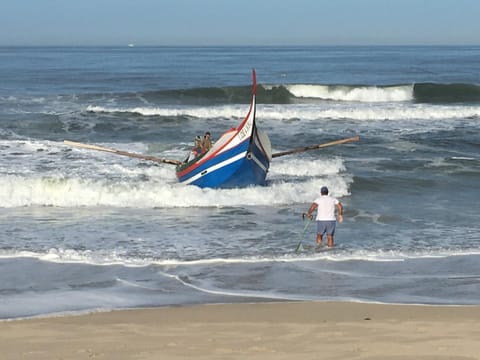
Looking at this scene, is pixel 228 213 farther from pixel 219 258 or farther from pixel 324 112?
pixel 324 112

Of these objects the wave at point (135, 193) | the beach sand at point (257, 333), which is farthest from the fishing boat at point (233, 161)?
the beach sand at point (257, 333)

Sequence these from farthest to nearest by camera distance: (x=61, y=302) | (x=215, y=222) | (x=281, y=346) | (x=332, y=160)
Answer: (x=332, y=160)
(x=215, y=222)
(x=61, y=302)
(x=281, y=346)

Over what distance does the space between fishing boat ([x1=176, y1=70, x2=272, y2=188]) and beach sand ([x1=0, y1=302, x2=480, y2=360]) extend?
8181 millimetres

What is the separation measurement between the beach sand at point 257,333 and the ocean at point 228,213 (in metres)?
0.53

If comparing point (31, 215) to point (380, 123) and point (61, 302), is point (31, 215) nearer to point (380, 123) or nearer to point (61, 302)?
point (61, 302)

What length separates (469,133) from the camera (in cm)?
2977

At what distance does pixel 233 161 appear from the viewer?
17.9m

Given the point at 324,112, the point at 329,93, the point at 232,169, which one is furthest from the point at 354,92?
the point at 232,169

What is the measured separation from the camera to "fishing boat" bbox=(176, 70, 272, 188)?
17766 millimetres

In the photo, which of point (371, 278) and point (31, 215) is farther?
point (31, 215)

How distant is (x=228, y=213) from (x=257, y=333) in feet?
27.2

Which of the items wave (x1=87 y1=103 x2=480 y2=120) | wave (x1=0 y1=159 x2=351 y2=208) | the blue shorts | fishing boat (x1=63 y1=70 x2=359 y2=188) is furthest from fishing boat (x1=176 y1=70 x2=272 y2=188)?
wave (x1=87 y1=103 x2=480 y2=120)

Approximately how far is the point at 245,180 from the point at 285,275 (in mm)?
6834

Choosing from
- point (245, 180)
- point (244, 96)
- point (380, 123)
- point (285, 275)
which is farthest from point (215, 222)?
point (244, 96)
